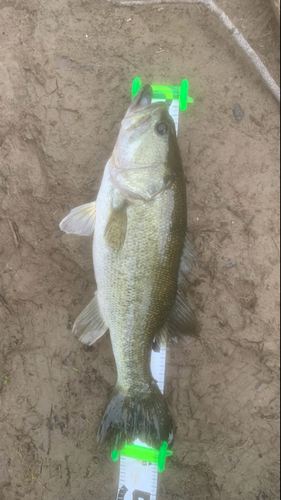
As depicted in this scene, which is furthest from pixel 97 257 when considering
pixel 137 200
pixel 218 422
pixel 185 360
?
pixel 218 422

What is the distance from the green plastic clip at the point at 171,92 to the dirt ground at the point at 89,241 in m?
0.14

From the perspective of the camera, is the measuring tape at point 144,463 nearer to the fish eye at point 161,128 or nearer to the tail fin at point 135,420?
the tail fin at point 135,420

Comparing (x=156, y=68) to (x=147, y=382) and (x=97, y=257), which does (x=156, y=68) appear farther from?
(x=147, y=382)

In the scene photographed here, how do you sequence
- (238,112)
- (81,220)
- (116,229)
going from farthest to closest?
(238,112) < (81,220) < (116,229)

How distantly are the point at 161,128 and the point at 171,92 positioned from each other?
0.60 m

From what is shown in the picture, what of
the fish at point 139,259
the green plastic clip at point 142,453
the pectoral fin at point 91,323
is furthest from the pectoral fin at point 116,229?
the green plastic clip at point 142,453

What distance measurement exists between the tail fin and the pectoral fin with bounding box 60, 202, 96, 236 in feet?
3.83

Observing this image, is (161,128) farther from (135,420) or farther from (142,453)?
(142,453)

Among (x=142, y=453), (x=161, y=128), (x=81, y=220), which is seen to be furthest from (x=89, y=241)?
(x=142, y=453)

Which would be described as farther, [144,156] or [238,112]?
[238,112]

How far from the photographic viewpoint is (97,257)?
2.21m

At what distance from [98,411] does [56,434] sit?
0.36 m

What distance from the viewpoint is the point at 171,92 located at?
251 cm

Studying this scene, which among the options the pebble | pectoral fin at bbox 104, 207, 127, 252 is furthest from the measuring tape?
pectoral fin at bbox 104, 207, 127, 252
